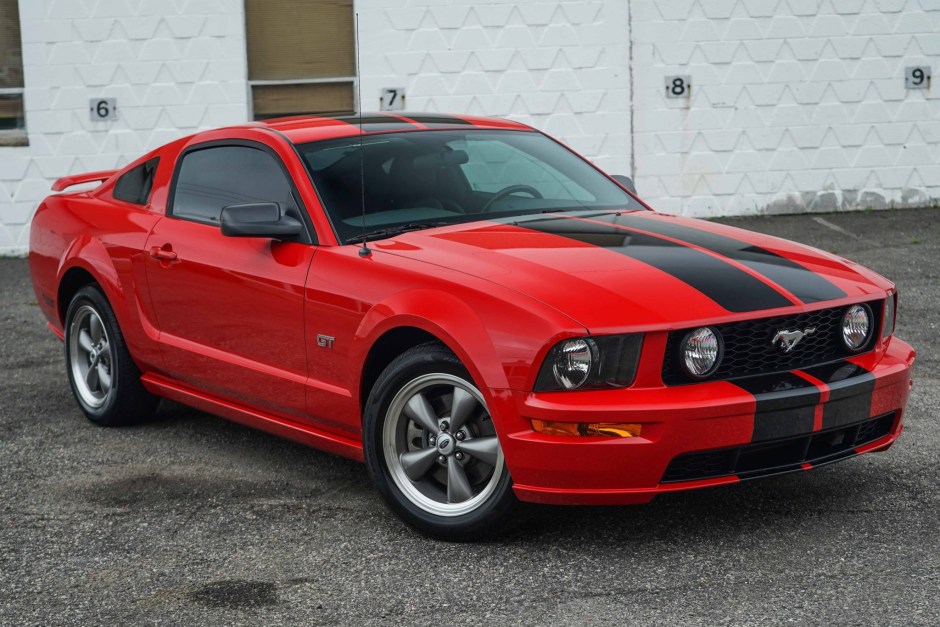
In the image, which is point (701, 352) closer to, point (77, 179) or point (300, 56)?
point (77, 179)

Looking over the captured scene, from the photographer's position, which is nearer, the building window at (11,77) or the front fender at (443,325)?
the front fender at (443,325)

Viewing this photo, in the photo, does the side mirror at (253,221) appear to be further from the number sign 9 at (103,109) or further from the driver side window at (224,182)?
the number sign 9 at (103,109)

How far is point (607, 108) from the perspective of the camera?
13.2 metres

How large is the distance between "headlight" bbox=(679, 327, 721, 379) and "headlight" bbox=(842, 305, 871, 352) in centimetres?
58

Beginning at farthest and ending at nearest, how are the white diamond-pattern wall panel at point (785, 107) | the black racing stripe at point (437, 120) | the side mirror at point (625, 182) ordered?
the white diamond-pattern wall panel at point (785, 107) → the side mirror at point (625, 182) → the black racing stripe at point (437, 120)

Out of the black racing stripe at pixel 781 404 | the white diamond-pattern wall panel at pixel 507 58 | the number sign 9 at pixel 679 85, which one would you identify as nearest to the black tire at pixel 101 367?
the black racing stripe at pixel 781 404

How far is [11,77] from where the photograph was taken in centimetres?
1335

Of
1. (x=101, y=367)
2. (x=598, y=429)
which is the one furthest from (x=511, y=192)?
(x=101, y=367)

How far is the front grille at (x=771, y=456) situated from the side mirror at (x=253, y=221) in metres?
1.81

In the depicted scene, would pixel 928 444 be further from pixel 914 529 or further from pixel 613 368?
pixel 613 368

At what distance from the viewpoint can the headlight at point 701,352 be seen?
12.8ft

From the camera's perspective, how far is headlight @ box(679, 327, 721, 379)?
12.8ft

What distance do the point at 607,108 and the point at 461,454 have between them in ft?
30.8

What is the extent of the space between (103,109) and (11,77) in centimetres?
110
